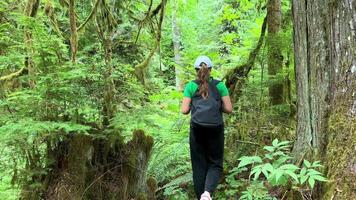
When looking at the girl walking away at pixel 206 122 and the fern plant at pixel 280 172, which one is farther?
the girl walking away at pixel 206 122

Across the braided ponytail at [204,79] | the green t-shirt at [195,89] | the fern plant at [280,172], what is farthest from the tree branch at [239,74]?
the fern plant at [280,172]

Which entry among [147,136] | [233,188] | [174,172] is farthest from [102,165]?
[233,188]

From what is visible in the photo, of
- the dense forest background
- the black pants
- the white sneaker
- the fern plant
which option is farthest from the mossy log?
the fern plant

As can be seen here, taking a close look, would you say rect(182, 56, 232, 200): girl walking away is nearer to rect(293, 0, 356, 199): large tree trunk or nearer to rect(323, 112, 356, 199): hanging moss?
rect(293, 0, 356, 199): large tree trunk

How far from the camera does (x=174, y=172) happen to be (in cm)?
602

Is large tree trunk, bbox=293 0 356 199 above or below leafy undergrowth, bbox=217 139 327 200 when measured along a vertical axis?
above

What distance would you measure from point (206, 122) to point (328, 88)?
1.43 meters

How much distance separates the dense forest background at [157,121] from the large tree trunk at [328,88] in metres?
0.01

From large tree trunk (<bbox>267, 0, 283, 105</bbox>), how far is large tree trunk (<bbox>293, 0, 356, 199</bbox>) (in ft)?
7.20

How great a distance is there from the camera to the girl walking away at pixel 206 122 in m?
4.88

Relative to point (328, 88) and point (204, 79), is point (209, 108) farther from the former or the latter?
point (328, 88)

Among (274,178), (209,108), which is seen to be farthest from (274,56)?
(274,178)

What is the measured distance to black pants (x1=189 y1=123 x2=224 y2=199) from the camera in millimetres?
4988

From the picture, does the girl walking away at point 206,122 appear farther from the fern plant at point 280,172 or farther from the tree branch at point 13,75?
the tree branch at point 13,75
